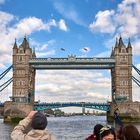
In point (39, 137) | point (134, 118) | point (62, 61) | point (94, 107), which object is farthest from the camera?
point (94, 107)

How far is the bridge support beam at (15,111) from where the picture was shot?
7650 centimetres

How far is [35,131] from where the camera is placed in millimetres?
4770

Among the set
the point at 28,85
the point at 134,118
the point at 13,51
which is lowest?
the point at 134,118

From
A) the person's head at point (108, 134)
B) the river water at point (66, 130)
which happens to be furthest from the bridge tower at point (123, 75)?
the person's head at point (108, 134)

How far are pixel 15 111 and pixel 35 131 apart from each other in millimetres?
72990

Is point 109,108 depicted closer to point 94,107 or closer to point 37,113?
point 94,107

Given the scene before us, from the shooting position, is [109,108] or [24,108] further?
[109,108]

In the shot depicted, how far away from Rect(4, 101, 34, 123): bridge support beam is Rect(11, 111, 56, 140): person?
234ft

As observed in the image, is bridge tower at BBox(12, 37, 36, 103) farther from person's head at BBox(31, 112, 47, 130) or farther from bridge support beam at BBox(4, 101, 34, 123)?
person's head at BBox(31, 112, 47, 130)

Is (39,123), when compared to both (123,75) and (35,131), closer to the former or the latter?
(35,131)

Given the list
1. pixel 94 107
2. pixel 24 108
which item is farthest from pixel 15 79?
pixel 94 107

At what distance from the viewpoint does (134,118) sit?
76.8 meters

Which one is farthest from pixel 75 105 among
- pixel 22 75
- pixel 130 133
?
pixel 130 133

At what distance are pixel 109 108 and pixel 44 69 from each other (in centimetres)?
1435
